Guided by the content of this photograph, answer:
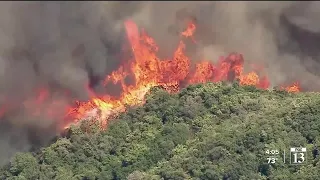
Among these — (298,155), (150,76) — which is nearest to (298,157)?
(298,155)

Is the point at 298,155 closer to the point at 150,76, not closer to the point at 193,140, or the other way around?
the point at 193,140

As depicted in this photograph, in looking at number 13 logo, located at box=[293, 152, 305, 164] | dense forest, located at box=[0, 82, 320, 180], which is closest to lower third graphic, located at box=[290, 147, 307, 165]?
number 13 logo, located at box=[293, 152, 305, 164]

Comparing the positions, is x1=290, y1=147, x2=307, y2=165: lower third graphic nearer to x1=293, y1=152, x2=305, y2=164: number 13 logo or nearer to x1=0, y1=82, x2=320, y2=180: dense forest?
x1=293, y1=152, x2=305, y2=164: number 13 logo

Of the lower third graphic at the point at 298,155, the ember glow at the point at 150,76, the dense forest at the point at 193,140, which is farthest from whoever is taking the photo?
the ember glow at the point at 150,76

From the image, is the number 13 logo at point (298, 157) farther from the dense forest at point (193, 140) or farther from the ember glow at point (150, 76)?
the ember glow at point (150, 76)

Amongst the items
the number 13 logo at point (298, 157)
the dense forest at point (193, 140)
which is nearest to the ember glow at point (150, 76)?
the dense forest at point (193, 140)

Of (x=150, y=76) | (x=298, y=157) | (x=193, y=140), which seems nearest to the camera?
(x=298, y=157)
